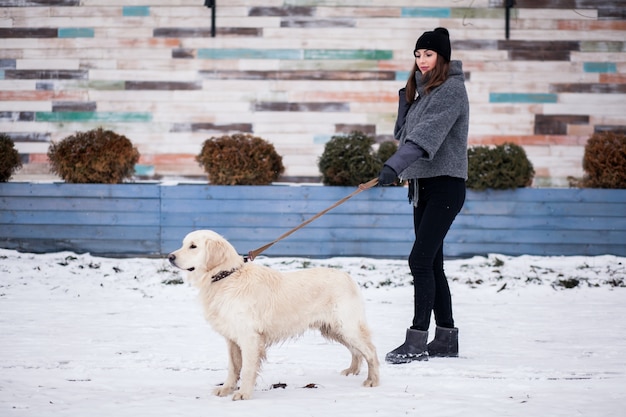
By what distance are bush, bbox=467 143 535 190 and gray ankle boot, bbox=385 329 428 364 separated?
400 centimetres

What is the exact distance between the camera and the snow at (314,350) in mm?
3539

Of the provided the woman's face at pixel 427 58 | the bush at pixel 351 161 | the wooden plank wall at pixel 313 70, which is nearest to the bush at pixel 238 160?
the bush at pixel 351 161

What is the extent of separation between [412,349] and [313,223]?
391 centimetres

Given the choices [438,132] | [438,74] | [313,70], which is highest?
[313,70]

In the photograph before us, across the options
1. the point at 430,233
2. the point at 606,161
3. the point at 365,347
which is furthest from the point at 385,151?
the point at 365,347

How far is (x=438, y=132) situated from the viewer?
4.31m

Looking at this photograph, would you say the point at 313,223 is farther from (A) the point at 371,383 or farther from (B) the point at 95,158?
(A) the point at 371,383

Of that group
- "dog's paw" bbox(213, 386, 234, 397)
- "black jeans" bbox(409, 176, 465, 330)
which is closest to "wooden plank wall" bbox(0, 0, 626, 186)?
"black jeans" bbox(409, 176, 465, 330)

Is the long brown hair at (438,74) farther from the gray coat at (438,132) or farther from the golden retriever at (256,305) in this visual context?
the golden retriever at (256,305)

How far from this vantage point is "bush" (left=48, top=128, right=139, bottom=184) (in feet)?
27.4

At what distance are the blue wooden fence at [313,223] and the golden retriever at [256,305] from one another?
4232 millimetres

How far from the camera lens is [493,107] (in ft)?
32.0

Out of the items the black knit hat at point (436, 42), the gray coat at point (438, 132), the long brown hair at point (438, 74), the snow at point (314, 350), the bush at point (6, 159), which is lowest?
the snow at point (314, 350)

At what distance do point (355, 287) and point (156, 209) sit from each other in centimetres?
462
